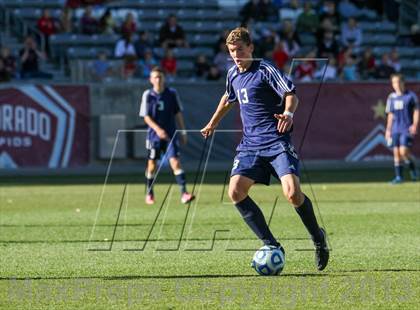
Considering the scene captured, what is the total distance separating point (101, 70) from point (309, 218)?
61.0 feet

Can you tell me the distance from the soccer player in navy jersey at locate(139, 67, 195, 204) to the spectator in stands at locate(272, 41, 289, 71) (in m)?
11.9

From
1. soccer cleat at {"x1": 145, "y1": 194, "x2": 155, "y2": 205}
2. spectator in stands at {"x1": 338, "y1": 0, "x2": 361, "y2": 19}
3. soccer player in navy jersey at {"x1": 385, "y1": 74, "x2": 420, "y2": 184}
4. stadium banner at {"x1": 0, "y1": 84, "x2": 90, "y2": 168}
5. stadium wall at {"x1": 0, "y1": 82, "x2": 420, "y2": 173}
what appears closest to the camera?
soccer cleat at {"x1": 145, "y1": 194, "x2": 155, "y2": 205}

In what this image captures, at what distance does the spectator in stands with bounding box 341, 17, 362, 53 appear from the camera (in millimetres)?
32812

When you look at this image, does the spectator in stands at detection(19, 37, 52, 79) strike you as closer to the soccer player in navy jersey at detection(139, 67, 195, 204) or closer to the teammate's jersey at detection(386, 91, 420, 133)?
the teammate's jersey at detection(386, 91, 420, 133)

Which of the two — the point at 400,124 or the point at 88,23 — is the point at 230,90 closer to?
the point at 400,124

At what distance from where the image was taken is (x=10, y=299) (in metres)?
8.49

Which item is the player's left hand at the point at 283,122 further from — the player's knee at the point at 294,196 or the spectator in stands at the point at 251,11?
the spectator in stands at the point at 251,11

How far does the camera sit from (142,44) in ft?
97.9

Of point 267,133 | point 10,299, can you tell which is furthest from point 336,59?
point 10,299

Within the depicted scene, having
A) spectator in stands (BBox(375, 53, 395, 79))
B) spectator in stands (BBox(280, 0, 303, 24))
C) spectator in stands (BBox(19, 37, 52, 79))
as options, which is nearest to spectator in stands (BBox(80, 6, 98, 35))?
spectator in stands (BBox(19, 37, 52, 79))

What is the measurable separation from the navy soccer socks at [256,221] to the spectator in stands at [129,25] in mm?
20077

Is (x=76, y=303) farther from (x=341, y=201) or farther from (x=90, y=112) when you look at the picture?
(x=90, y=112)

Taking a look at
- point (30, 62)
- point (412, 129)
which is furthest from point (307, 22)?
point (412, 129)

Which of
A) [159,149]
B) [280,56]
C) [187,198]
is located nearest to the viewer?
[187,198]
